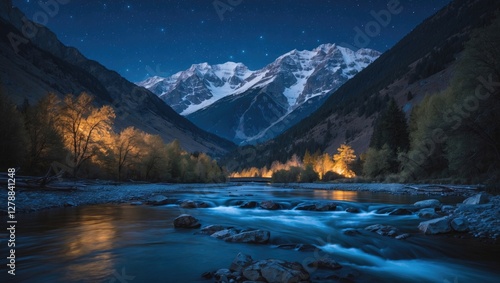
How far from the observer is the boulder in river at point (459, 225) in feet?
48.9

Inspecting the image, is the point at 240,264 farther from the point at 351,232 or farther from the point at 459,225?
the point at 459,225

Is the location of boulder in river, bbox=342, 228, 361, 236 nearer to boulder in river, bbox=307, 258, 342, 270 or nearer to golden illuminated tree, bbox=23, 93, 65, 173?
boulder in river, bbox=307, 258, 342, 270

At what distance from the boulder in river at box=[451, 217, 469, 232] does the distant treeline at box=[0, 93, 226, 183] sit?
29.6m

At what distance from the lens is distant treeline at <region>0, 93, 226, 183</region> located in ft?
110

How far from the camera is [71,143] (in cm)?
4456

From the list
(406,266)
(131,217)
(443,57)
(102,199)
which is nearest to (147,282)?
(406,266)

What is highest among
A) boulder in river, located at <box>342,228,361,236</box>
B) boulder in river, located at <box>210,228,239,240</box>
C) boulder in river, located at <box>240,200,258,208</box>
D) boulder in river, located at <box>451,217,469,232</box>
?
boulder in river, located at <box>451,217,469,232</box>

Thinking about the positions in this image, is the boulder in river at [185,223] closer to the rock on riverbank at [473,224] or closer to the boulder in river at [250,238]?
the boulder in river at [250,238]

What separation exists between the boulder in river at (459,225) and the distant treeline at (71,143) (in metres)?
29.6

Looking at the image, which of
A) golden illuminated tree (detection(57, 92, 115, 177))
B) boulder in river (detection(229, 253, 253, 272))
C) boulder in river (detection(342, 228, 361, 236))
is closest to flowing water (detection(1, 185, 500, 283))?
boulder in river (detection(342, 228, 361, 236))

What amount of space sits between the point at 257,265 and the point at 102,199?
2646 cm

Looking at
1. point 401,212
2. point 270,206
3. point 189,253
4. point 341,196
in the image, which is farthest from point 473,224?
point 341,196

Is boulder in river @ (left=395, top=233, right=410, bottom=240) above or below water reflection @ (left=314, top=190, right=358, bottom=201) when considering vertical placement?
above

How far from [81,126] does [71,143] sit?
11.7 ft
